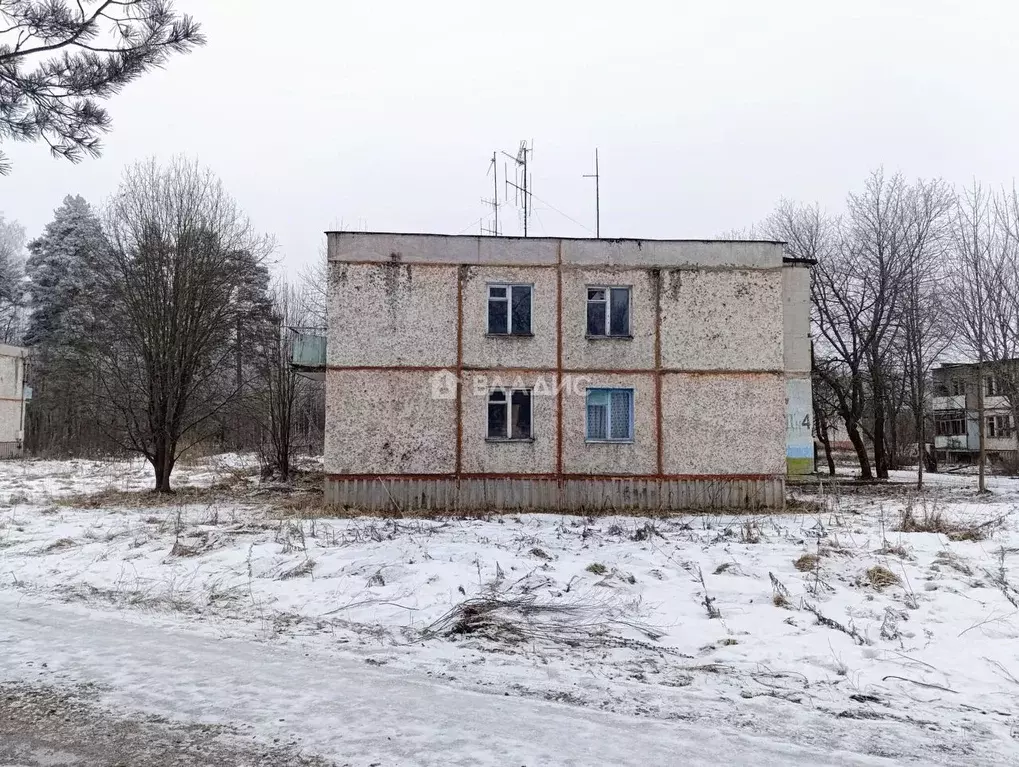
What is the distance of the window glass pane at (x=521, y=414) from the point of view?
16.5 meters

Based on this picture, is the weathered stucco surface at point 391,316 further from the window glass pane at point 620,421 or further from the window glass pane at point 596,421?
the window glass pane at point 620,421

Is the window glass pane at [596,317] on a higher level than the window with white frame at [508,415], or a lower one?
higher

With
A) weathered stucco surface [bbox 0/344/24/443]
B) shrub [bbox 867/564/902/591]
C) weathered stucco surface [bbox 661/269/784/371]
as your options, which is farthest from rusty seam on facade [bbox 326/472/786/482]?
weathered stucco surface [bbox 0/344/24/443]

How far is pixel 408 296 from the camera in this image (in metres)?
16.5

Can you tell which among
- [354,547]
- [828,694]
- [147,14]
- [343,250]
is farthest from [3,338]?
[828,694]

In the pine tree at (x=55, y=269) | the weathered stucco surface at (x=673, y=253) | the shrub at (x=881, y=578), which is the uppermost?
the pine tree at (x=55, y=269)

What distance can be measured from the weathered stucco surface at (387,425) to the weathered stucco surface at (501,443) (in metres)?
→ 0.40

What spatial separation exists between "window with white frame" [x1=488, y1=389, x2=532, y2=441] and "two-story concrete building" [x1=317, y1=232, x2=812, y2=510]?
4cm

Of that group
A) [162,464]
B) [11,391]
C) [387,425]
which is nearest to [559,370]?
[387,425]

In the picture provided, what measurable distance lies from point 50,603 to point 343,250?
1063 centimetres

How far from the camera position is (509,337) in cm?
1666

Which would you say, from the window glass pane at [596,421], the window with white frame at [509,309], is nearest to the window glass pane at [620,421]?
the window glass pane at [596,421]

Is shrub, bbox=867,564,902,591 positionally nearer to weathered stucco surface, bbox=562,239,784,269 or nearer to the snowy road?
the snowy road

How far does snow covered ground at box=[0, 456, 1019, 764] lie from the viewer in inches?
182
